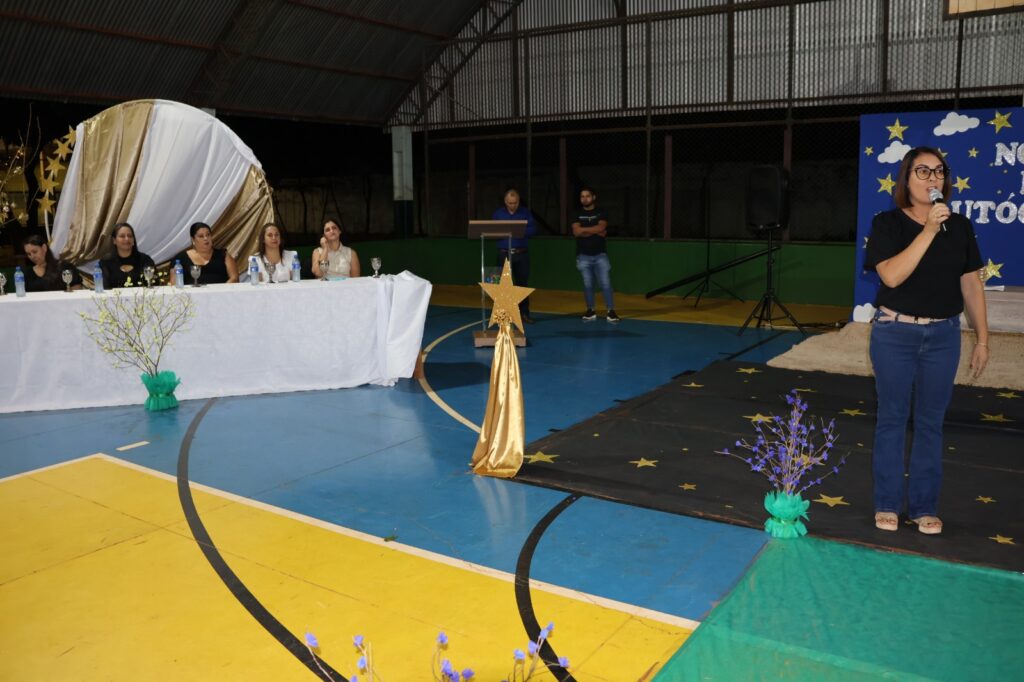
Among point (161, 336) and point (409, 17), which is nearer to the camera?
point (161, 336)

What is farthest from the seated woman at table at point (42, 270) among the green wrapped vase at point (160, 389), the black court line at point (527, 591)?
the black court line at point (527, 591)

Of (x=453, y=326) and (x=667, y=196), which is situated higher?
(x=667, y=196)

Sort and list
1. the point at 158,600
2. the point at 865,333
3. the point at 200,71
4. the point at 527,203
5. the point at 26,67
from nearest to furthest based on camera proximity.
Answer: the point at 158,600 → the point at 865,333 → the point at 26,67 → the point at 200,71 → the point at 527,203

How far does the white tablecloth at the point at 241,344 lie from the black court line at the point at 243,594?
1.83 m

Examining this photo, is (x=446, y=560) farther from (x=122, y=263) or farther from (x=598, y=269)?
(x=598, y=269)

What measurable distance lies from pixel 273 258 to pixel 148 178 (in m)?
1.39

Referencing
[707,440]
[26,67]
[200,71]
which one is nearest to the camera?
[707,440]

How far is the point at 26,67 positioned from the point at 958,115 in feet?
34.0

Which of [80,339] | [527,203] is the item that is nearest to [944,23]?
[527,203]

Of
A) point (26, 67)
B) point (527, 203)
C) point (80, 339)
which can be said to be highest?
point (26, 67)

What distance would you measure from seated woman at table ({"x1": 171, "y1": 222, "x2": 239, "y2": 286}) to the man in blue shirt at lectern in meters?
3.32

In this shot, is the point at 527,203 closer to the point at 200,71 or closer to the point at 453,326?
the point at 453,326

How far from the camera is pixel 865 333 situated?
865cm

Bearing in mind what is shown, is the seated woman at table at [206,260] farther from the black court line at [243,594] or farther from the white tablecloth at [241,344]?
the black court line at [243,594]
